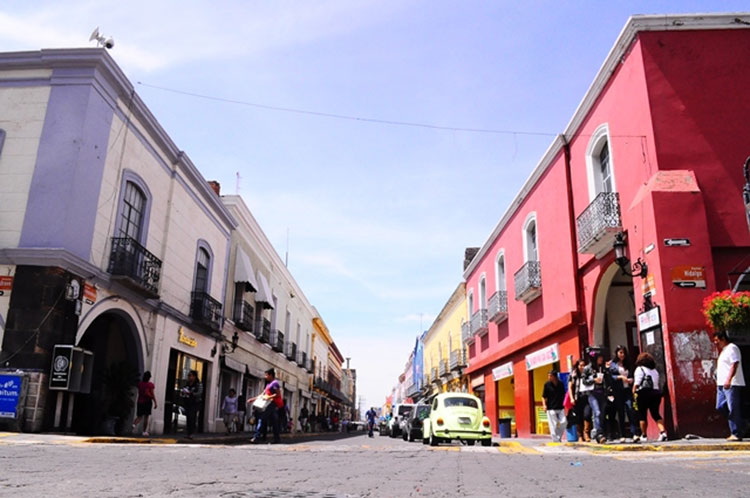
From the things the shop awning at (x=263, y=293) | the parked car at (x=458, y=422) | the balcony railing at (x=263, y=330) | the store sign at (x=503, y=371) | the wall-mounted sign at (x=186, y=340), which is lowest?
the parked car at (x=458, y=422)

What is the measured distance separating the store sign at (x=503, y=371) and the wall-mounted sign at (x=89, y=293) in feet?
47.1

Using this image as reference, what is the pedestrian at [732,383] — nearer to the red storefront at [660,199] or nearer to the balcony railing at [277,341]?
the red storefront at [660,199]

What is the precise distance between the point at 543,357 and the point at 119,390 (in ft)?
38.5

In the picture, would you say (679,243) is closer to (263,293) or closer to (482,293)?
(482,293)

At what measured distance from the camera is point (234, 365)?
22906 mm

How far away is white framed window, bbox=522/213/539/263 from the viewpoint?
2002 centimetres

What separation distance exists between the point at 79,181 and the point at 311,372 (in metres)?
32.8

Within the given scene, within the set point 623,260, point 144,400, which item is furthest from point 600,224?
point 144,400

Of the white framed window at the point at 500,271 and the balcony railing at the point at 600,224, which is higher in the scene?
the white framed window at the point at 500,271

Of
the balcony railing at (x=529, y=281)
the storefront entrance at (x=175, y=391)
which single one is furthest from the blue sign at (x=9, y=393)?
the balcony railing at (x=529, y=281)

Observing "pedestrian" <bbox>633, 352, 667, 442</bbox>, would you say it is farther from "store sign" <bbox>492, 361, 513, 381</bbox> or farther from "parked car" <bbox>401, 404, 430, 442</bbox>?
"store sign" <bbox>492, 361, 513, 381</bbox>

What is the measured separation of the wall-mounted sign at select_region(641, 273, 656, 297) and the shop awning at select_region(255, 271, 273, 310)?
1748cm

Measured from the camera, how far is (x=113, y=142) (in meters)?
13.8

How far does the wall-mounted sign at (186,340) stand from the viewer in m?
17.8
